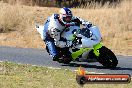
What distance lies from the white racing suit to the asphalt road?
51 cm

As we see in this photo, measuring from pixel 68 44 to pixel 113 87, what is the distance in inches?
157

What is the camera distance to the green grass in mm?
8984

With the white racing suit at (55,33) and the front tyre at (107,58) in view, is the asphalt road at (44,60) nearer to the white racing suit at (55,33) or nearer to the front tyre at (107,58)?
the front tyre at (107,58)

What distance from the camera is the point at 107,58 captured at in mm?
12266

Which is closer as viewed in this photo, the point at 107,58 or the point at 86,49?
the point at 107,58

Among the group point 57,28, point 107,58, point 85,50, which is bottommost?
point 107,58

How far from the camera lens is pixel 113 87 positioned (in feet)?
29.3

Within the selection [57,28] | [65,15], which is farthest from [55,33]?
[65,15]

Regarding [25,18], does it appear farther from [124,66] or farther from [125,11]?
[124,66]

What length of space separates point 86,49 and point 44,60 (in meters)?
1.76

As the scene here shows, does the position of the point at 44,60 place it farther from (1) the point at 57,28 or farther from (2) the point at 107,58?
(2) the point at 107,58

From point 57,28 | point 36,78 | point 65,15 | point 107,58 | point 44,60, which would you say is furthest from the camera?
point 44,60

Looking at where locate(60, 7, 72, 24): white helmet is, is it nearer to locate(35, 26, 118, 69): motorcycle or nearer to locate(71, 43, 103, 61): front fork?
locate(35, 26, 118, 69): motorcycle

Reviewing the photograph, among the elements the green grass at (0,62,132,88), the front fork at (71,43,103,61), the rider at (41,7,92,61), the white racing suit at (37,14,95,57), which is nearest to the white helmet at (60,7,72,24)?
the rider at (41,7,92,61)
